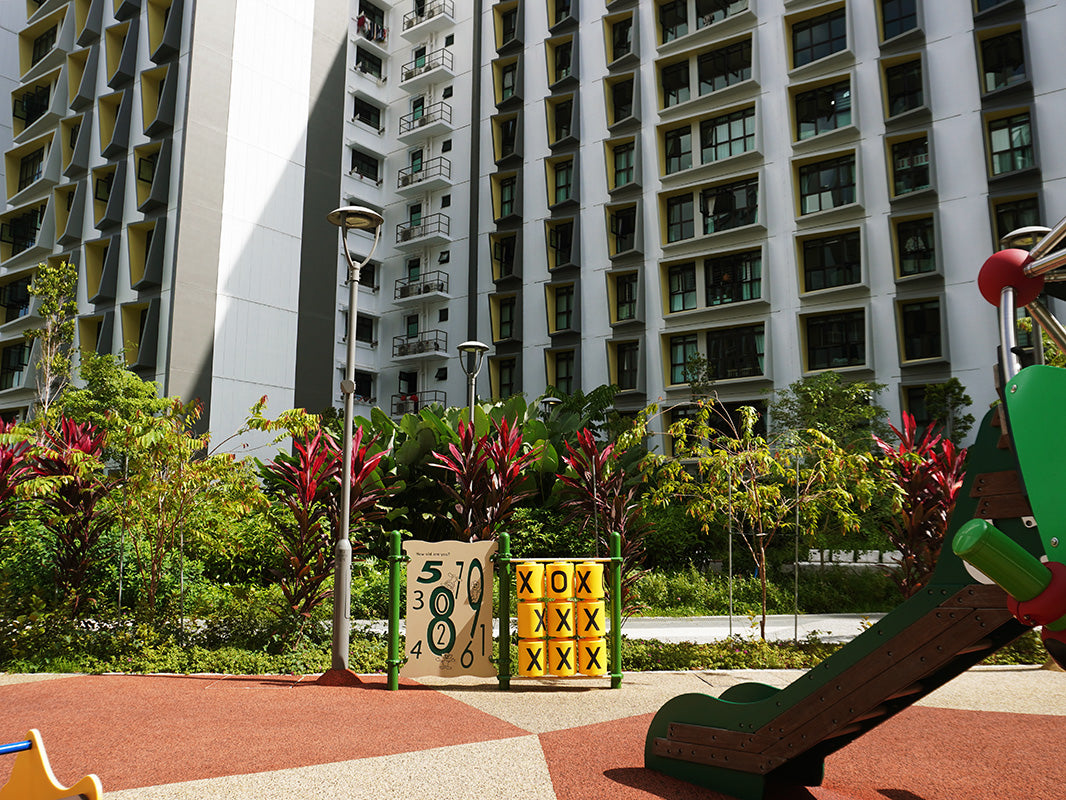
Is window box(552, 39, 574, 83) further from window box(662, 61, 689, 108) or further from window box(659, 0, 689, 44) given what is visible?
window box(662, 61, 689, 108)

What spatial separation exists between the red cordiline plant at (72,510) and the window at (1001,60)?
2708 cm

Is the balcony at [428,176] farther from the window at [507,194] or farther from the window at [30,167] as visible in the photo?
the window at [30,167]

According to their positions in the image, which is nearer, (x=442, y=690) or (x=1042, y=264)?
(x=1042, y=264)

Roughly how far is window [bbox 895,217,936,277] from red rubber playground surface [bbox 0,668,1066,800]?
19.7m

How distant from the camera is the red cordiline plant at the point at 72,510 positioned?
10.7 m

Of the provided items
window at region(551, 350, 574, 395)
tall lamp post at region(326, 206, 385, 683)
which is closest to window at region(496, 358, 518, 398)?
window at region(551, 350, 574, 395)

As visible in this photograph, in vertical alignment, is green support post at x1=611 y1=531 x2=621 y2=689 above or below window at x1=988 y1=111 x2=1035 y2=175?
below

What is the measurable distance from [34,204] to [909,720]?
4167 cm

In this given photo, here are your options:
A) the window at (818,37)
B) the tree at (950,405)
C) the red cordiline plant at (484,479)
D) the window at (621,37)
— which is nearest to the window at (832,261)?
the tree at (950,405)

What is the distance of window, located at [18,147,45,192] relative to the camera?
37.8m

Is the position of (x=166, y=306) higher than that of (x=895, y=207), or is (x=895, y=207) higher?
(x=895, y=207)

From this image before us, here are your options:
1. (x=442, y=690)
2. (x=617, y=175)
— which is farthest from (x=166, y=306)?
(x=442, y=690)

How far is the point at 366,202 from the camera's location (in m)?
38.8

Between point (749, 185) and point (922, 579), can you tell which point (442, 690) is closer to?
point (922, 579)
